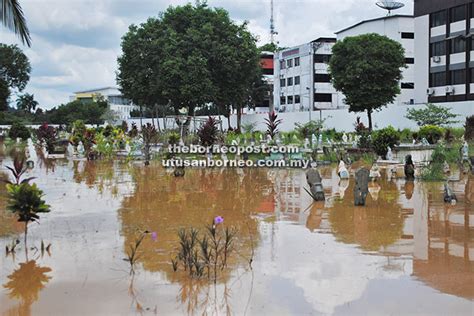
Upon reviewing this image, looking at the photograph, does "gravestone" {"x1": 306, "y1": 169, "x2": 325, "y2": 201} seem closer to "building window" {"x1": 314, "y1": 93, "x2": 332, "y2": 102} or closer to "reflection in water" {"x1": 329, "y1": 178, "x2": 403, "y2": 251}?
"reflection in water" {"x1": 329, "y1": 178, "x2": 403, "y2": 251}

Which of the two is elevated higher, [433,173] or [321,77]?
[321,77]

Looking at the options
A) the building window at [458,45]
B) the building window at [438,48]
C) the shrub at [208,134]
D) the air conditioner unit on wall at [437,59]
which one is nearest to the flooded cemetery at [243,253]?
the shrub at [208,134]

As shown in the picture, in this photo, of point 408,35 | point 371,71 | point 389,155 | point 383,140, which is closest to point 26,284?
point 383,140

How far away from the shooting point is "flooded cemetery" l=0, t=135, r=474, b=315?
5422 mm

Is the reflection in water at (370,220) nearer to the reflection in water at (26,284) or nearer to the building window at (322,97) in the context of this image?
the reflection in water at (26,284)

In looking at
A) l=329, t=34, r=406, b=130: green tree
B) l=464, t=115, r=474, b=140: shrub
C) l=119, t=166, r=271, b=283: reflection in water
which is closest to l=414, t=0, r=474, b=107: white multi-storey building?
l=329, t=34, r=406, b=130: green tree

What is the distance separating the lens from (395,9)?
55.7 m

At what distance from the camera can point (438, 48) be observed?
46.2 metres

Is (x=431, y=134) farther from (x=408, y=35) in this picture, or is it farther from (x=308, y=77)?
(x=308, y=77)

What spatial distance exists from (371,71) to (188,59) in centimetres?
1269

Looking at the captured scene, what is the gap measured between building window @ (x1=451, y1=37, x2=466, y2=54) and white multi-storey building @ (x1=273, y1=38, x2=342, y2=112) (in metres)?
16.5

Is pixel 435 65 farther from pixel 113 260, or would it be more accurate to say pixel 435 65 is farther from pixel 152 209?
pixel 113 260

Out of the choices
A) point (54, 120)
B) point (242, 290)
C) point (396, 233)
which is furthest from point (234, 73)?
point (54, 120)

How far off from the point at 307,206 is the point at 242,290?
5.60 m
